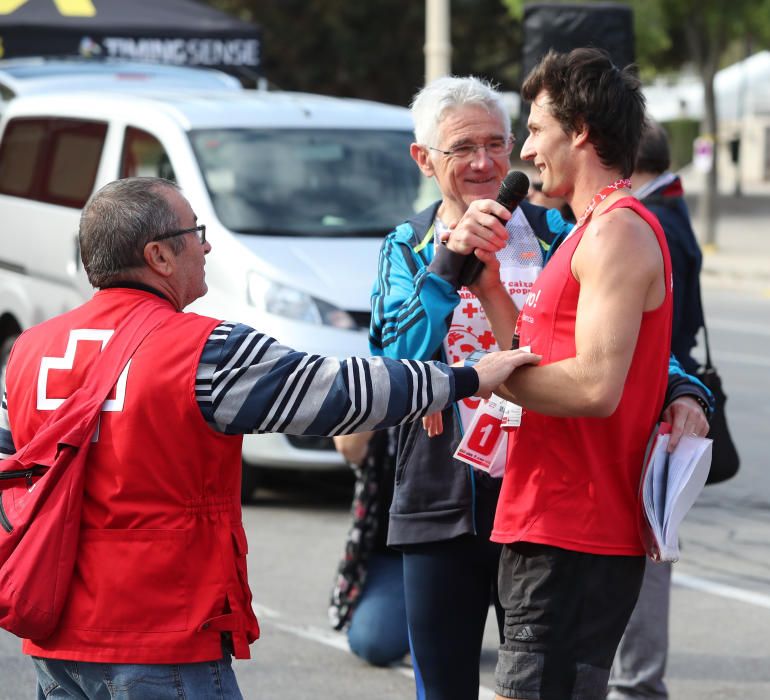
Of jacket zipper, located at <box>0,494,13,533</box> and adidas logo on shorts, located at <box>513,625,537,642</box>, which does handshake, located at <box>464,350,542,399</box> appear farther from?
jacket zipper, located at <box>0,494,13,533</box>

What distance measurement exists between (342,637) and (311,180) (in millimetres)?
3291

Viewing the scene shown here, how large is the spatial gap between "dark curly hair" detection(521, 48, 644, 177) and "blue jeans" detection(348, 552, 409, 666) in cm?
257

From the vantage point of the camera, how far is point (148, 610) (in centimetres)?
269

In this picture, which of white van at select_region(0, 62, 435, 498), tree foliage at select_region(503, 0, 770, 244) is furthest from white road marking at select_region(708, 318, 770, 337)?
tree foliage at select_region(503, 0, 770, 244)

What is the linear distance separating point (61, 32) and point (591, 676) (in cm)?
1332

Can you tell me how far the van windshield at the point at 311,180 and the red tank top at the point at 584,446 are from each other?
4.75 m

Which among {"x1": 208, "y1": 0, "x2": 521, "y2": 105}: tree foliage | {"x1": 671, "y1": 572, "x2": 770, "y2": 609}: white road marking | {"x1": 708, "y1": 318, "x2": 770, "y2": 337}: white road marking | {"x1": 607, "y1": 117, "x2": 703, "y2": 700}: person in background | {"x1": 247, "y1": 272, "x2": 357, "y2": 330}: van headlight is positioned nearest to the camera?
{"x1": 607, "y1": 117, "x2": 703, "y2": 700}: person in background

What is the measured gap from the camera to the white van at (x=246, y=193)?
726 cm

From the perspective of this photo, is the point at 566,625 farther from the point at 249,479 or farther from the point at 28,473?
the point at 249,479

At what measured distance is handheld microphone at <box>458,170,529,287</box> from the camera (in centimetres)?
318

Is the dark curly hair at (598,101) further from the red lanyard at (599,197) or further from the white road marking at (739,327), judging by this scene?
the white road marking at (739,327)

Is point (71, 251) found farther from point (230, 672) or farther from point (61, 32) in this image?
point (61, 32)

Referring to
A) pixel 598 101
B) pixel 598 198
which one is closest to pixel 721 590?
pixel 598 198

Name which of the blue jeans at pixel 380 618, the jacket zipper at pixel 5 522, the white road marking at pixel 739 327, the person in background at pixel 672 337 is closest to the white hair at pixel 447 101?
the person in background at pixel 672 337
